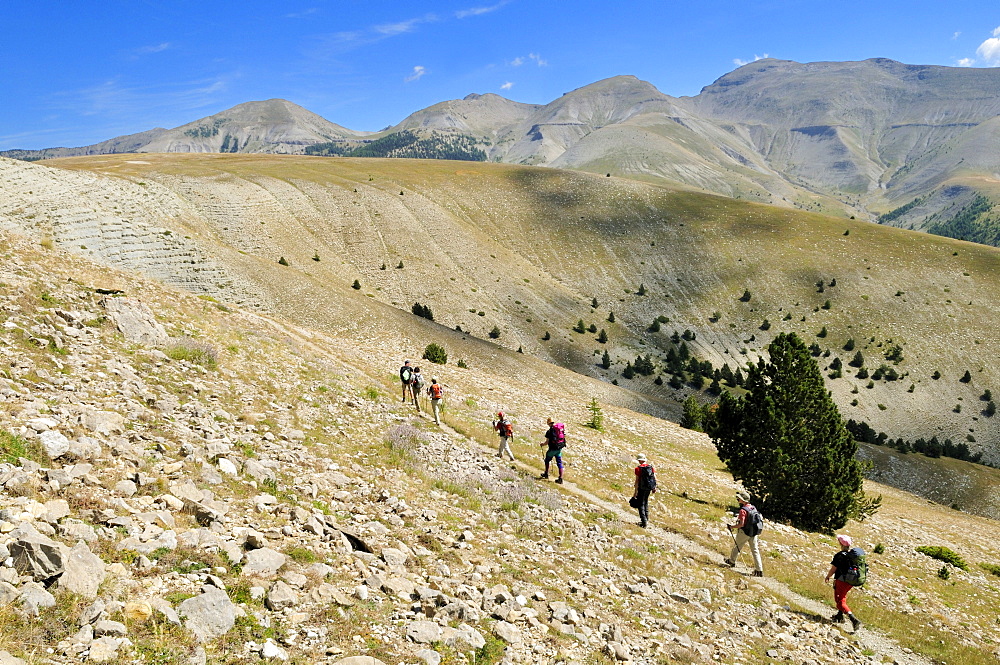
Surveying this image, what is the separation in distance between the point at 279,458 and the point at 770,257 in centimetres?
11041

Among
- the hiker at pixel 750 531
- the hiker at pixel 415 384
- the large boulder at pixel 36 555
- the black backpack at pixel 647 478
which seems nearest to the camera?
the large boulder at pixel 36 555

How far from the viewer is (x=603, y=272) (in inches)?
3917

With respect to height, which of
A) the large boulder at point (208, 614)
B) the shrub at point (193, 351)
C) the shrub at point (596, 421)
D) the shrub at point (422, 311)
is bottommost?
the shrub at point (596, 421)

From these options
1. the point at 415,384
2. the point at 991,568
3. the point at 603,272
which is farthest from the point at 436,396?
the point at 603,272

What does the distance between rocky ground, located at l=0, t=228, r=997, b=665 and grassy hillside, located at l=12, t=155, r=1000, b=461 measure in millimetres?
29248

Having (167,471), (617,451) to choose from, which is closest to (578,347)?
(617,451)

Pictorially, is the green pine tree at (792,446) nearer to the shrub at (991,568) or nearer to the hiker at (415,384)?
the shrub at (991,568)

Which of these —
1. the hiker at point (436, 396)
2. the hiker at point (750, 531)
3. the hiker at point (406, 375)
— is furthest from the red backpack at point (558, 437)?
the hiker at point (406, 375)

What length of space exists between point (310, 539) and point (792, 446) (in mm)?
21408

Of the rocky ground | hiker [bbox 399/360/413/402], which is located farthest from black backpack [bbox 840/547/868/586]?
hiker [bbox 399/360/413/402]

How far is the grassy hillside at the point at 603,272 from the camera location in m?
70.2

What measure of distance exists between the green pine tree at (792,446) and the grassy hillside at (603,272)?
105 ft

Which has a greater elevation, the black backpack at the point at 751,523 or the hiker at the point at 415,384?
the hiker at the point at 415,384

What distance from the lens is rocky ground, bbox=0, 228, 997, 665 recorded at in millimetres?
6566
